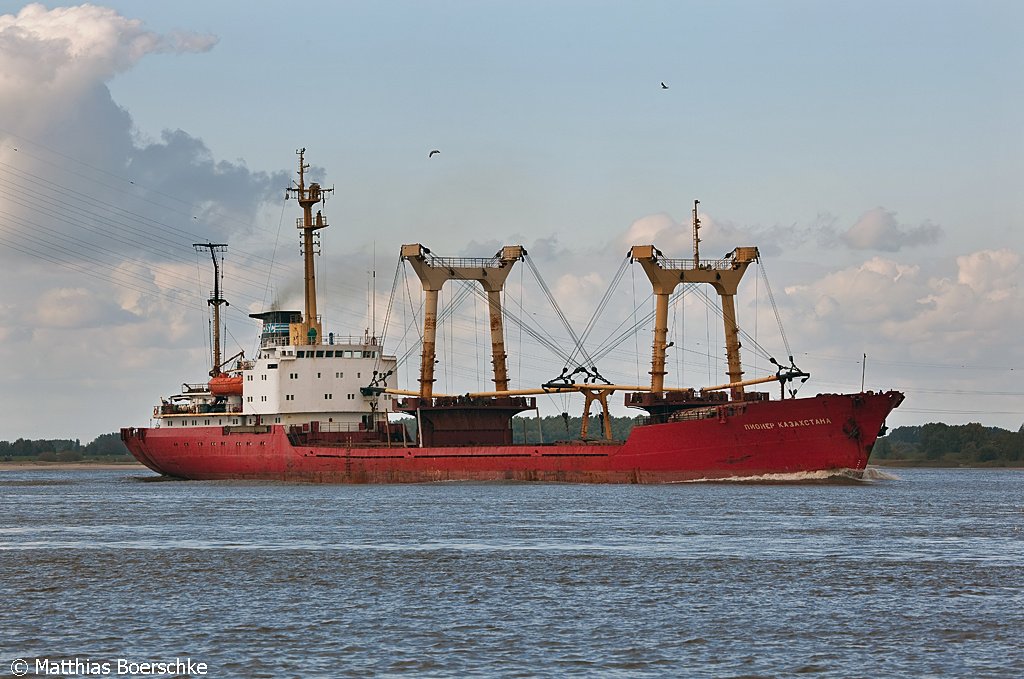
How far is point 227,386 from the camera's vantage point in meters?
68.8

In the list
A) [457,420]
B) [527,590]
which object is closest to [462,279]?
[457,420]

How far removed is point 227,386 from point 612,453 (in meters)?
22.9

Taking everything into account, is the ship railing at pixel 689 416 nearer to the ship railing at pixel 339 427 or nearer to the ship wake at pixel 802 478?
the ship wake at pixel 802 478

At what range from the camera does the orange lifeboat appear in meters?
68.5

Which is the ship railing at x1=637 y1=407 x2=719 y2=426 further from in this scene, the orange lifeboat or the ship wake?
the orange lifeboat

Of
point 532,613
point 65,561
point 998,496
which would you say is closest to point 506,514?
point 65,561

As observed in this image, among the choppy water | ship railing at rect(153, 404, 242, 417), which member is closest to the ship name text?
the choppy water

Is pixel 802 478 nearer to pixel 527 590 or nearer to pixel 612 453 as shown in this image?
pixel 612 453

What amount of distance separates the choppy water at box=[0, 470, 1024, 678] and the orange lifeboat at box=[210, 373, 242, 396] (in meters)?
23.7

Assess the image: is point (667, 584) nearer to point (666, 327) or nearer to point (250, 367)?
point (666, 327)

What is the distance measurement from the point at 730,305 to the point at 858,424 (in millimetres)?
12241

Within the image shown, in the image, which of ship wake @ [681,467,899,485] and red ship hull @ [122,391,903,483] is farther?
ship wake @ [681,467,899,485]

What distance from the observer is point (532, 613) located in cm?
2205

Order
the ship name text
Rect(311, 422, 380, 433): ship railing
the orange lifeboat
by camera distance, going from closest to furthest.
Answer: the ship name text → Rect(311, 422, 380, 433): ship railing → the orange lifeboat
